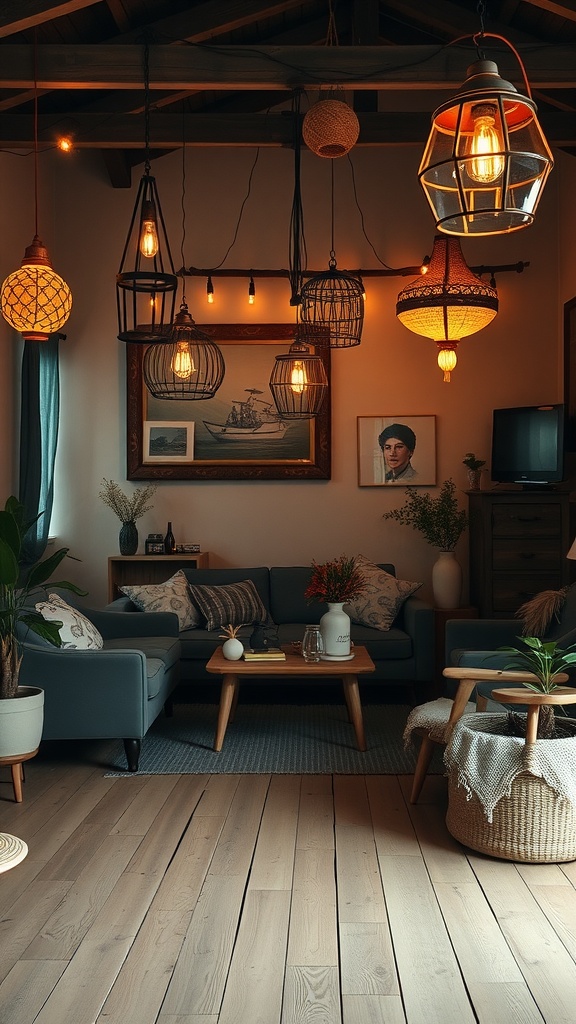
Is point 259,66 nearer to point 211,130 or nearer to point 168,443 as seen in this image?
point 211,130

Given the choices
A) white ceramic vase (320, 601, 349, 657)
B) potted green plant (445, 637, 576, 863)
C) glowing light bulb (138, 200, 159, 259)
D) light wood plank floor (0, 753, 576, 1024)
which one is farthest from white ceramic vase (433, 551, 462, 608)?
glowing light bulb (138, 200, 159, 259)

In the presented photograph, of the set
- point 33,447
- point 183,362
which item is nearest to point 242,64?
point 183,362

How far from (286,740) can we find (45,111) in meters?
4.65

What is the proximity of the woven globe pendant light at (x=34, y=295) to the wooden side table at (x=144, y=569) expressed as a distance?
280cm

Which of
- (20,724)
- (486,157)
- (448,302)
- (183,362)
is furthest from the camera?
(183,362)

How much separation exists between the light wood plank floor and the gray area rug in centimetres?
34

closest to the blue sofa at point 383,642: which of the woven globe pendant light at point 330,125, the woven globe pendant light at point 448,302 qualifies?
the woven globe pendant light at point 448,302

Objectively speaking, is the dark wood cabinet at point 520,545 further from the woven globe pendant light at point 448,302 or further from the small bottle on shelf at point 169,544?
the small bottle on shelf at point 169,544

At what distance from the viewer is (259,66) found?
5.06 meters

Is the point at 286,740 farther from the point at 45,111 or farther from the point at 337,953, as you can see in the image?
the point at 45,111

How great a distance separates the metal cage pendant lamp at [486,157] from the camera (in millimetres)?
2012

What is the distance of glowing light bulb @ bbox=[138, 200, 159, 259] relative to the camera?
4.17m

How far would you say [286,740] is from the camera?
5.25m

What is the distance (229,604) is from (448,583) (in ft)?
5.19
